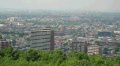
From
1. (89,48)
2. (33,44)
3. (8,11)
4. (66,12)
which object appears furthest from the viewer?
(66,12)

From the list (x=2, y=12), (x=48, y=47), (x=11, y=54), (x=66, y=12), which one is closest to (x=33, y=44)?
(x=48, y=47)

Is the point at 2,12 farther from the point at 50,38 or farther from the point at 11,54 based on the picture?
the point at 11,54

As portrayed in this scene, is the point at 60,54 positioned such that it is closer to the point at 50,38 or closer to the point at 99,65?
the point at 99,65

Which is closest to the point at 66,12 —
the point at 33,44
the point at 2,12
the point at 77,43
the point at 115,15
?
the point at 115,15

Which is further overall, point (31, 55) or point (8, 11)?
point (8, 11)

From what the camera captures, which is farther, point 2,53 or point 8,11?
point 8,11

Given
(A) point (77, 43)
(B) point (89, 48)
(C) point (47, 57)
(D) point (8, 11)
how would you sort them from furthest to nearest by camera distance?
(D) point (8, 11) < (A) point (77, 43) < (B) point (89, 48) < (C) point (47, 57)
